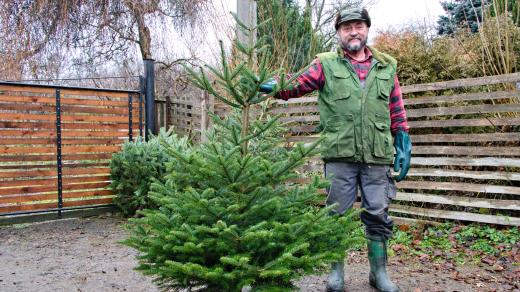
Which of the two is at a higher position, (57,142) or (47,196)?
(57,142)

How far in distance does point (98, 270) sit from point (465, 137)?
11.8 feet

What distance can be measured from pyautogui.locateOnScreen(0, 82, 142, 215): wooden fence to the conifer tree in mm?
4272

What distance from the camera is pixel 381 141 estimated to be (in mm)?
2910

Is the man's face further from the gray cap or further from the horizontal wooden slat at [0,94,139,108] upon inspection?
the horizontal wooden slat at [0,94,139,108]

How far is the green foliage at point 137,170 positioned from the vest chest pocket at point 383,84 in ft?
10.4

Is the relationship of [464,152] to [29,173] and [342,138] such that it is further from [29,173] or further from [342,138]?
[29,173]

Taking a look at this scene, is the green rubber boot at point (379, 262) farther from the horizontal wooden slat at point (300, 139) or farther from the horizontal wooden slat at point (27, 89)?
the horizontal wooden slat at point (27, 89)

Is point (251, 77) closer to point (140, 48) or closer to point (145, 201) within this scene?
point (145, 201)

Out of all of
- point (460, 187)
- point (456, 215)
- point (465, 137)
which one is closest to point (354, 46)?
point (465, 137)

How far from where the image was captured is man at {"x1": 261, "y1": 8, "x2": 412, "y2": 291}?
290cm

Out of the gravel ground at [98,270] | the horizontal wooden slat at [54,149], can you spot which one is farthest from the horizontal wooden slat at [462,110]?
the horizontal wooden slat at [54,149]

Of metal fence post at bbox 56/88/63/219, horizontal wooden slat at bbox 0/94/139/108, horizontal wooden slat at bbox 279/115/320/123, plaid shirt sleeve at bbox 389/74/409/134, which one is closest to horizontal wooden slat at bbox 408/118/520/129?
horizontal wooden slat at bbox 279/115/320/123

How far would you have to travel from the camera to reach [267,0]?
7.46 meters

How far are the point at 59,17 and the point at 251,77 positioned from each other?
23.1 feet
